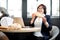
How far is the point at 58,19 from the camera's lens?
416cm

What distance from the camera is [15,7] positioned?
13.4 ft

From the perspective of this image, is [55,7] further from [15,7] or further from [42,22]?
[15,7]

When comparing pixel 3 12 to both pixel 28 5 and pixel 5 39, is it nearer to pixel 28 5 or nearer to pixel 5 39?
pixel 28 5

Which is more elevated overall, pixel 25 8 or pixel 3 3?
pixel 3 3

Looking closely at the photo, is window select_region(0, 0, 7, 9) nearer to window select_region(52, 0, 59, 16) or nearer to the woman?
the woman

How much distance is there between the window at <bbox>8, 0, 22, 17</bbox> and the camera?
4.05m

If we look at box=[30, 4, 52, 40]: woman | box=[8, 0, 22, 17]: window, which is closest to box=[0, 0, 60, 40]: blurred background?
box=[8, 0, 22, 17]: window

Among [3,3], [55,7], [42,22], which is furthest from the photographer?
[55,7]

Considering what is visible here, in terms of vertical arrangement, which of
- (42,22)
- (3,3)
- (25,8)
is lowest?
(42,22)

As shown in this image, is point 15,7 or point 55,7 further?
point 55,7

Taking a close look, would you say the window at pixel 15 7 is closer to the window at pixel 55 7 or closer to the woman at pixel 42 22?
the woman at pixel 42 22

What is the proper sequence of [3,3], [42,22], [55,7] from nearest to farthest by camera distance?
[42,22] < [3,3] < [55,7]

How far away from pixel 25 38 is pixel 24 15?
2.03 feet

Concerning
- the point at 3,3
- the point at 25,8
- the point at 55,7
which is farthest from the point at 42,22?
the point at 3,3
